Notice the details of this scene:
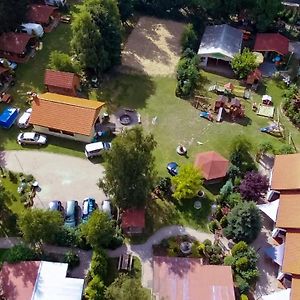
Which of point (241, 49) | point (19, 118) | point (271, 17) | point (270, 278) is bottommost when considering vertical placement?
point (270, 278)

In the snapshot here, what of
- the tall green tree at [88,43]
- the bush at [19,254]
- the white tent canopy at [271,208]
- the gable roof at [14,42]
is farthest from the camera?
the gable roof at [14,42]

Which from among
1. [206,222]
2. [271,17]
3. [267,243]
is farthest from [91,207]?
[271,17]

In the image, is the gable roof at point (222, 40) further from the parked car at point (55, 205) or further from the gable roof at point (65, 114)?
the parked car at point (55, 205)

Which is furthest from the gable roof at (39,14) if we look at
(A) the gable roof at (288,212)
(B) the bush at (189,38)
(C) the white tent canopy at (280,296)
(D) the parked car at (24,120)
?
(C) the white tent canopy at (280,296)

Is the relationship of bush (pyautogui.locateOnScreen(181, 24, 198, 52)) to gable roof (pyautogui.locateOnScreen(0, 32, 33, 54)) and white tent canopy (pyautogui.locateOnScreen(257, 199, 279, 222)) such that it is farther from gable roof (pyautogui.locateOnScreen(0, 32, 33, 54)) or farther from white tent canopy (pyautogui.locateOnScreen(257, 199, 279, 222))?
white tent canopy (pyautogui.locateOnScreen(257, 199, 279, 222))

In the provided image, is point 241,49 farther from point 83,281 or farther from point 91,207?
point 83,281

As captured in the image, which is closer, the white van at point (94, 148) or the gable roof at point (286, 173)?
the gable roof at point (286, 173)
